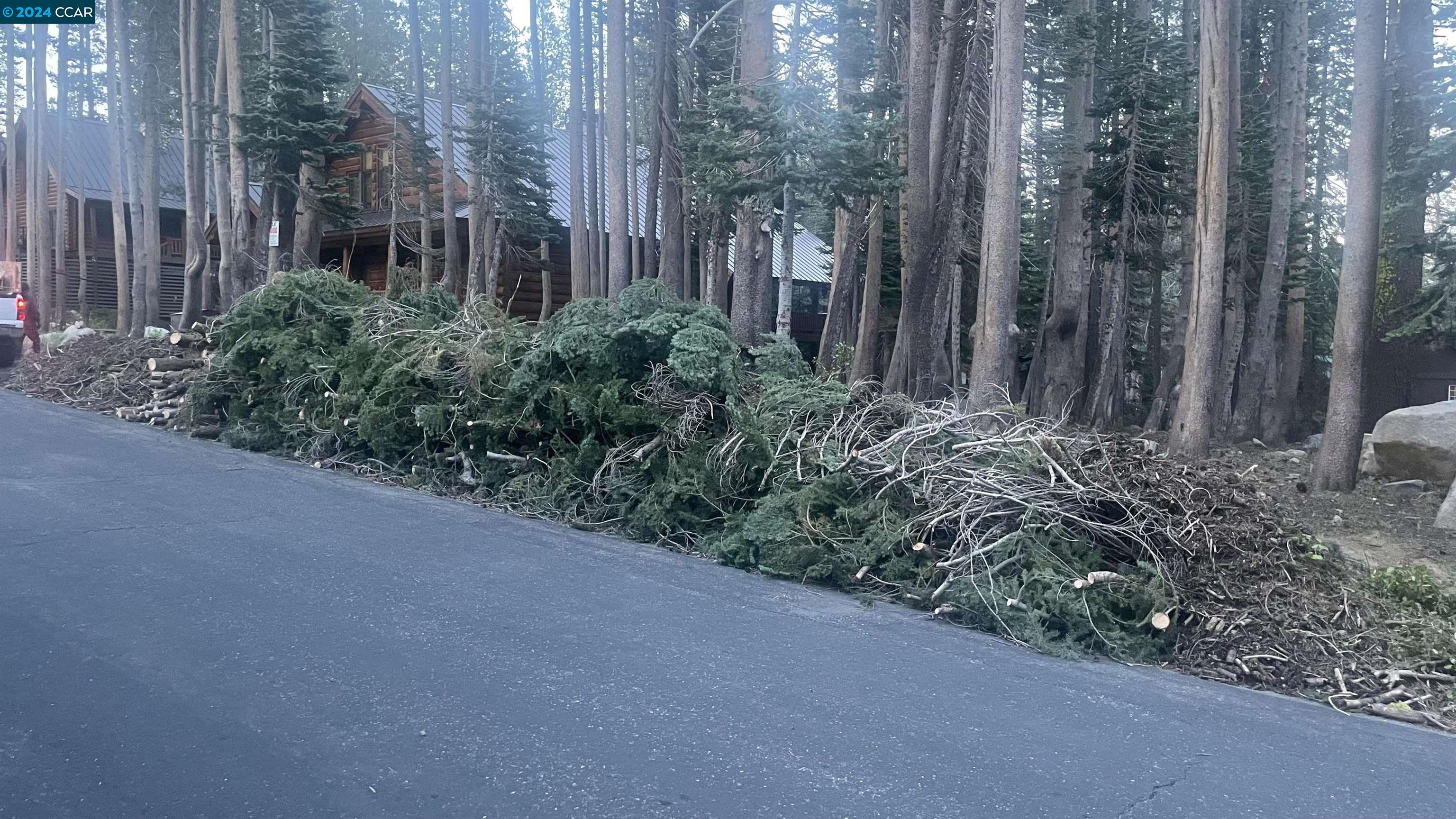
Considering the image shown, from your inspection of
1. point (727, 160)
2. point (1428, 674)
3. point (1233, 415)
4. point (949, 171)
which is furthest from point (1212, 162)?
point (1233, 415)

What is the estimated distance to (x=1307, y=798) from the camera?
193 inches

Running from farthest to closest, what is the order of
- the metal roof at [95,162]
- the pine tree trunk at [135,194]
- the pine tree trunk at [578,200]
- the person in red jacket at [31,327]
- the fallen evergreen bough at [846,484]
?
the metal roof at [95,162], the pine tree trunk at [135,194], the person in red jacket at [31,327], the pine tree trunk at [578,200], the fallen evergreen bough at [846,484]

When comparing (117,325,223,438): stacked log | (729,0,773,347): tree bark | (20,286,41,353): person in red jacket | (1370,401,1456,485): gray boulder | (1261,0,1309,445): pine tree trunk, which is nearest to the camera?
(1370,401,1456,485): gray boulder

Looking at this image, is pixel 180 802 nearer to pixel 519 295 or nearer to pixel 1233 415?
pixel 1233 415

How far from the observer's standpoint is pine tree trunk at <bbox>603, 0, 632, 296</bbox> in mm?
18281

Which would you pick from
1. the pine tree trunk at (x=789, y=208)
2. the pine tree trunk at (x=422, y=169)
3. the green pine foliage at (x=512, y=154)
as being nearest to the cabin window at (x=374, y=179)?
the pine tree trunk at (x=422, y=169)

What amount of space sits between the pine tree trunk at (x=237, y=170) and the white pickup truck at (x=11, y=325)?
178 inches

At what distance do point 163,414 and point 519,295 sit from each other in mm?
14225

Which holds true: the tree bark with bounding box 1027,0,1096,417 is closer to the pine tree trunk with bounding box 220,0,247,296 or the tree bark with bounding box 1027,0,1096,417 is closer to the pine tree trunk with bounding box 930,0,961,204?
the pine tree trunk with bounding box 930,0,961,204

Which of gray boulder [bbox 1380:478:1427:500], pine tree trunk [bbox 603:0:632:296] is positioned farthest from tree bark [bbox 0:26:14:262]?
gray boulder [bbox 1380:478:1427:500]

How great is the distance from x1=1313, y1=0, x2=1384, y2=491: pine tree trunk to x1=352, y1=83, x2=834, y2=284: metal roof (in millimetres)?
12100

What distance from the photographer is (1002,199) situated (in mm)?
11914

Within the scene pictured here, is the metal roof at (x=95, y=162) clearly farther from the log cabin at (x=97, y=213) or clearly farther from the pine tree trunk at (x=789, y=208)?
the pine tree trunk at (x=789, y=208)

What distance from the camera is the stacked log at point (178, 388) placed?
1502cm
